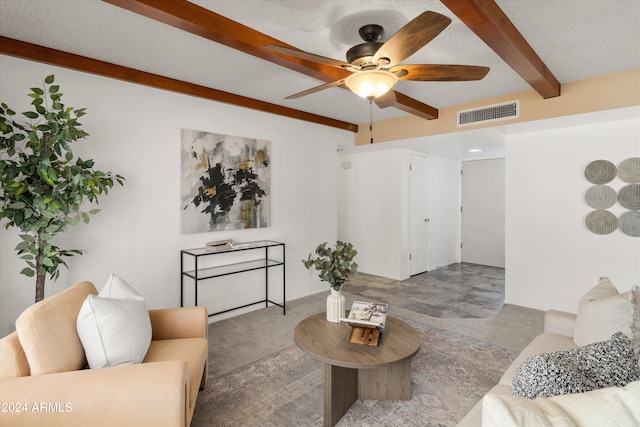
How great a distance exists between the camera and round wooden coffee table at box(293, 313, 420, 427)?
1801 millimetres

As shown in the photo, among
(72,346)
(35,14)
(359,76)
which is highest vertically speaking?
(35,14)

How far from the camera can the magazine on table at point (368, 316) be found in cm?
206

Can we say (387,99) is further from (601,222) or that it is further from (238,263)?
(601,222)

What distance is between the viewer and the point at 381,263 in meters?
5.51

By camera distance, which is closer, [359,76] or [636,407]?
[636,407]

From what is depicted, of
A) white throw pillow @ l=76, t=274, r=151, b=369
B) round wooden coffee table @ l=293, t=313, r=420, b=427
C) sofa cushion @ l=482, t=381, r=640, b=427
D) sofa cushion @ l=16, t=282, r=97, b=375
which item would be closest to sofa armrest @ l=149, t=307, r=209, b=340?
white throw pillow @ l=76, t=274, r=151, b=369

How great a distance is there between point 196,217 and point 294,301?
5.46ft

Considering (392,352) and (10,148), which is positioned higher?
(10,148)

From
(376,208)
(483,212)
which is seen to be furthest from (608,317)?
(483,212)

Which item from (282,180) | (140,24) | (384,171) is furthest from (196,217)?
(384,171)

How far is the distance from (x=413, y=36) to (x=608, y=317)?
168cm

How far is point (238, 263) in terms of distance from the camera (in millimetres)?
3734

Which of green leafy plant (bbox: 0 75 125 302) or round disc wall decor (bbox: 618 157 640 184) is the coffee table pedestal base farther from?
round disc wall decor (bbox: 618 157 640 184)

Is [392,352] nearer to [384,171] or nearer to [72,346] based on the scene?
[72,346]
